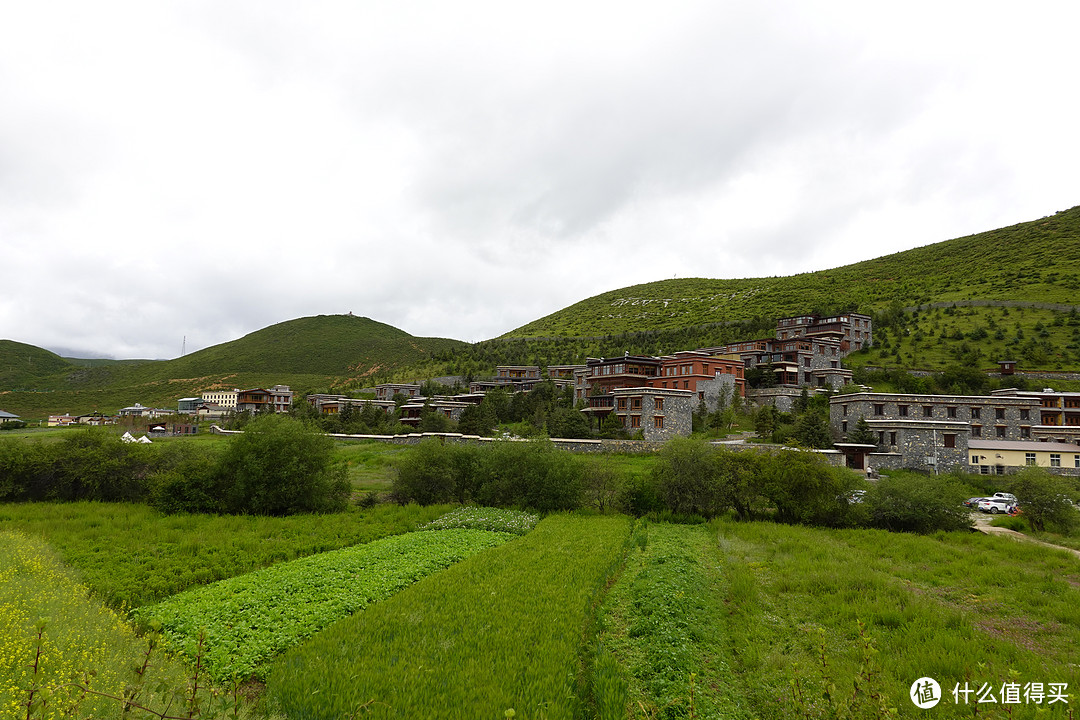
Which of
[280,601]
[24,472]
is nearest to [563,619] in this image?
[280,601]

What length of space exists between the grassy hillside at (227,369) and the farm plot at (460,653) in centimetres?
8732

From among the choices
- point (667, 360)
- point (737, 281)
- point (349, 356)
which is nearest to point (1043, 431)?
point (667, 360)

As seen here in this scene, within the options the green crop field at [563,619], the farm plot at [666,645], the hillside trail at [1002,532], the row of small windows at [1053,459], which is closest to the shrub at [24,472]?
the green crop field at [563,619]

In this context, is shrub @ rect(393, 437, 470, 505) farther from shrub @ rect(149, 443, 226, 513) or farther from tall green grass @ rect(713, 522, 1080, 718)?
tall green grass @ rect(713, 522, 1080, 718)

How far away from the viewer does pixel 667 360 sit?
57812mm

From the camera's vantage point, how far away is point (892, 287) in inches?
4215

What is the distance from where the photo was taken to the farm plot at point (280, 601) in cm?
1152

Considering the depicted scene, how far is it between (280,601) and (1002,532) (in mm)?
34105

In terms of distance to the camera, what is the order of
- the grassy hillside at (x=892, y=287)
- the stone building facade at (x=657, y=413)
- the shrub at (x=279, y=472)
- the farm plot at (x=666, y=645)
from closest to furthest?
the farm plot at (x=666, y=645)
the shrub at (x=279, y=472)
the stone building facade at (x=657, y=413)
the grassy hillside at (x=892, y=287)

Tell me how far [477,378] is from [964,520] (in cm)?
6395

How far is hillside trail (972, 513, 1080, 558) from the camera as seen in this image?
76.8 ft

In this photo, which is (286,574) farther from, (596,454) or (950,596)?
(596,454)

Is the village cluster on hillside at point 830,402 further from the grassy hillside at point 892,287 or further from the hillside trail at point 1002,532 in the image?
the grassy hillside at point 892,287

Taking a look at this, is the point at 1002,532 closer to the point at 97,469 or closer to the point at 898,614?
the point at 898,614
